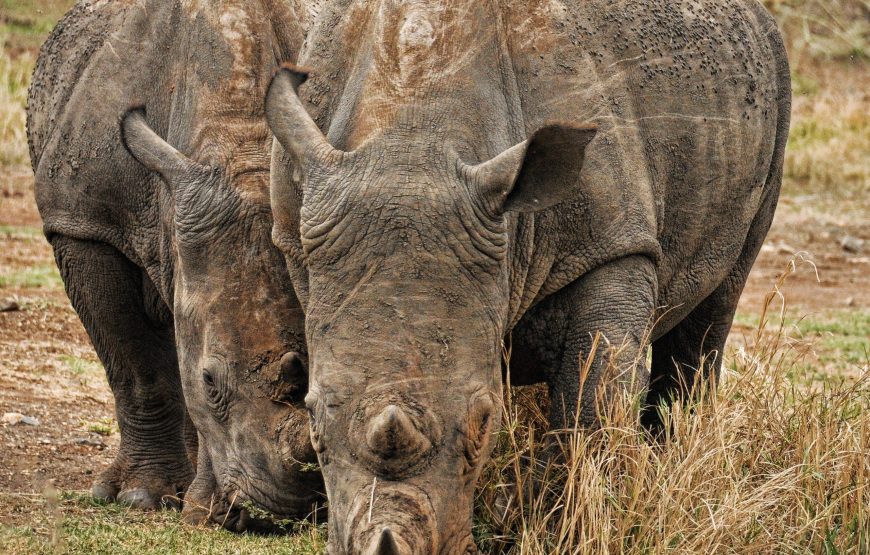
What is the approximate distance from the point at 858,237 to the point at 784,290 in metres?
2.03

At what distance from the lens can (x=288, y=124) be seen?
16.5 feet

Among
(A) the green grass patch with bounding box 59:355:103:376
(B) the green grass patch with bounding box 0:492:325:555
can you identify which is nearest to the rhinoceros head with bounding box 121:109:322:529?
(B) the green grass patch with bounding box 0:492:325:555

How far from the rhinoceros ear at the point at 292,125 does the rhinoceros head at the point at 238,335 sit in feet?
3.17

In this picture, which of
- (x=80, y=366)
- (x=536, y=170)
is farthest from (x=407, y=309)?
(x=80, y=366)

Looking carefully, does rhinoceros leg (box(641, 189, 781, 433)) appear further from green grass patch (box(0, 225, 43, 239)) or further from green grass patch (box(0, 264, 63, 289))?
green grass patch (box(0, 225, 43, 239))

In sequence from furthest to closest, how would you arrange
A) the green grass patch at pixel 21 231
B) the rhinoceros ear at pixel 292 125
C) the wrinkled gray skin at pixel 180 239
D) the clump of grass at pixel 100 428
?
the green grass patch at pixel 21 231 → the clump of grass at pixel 100 428 → the wrinkled gray skin at pixel 180 239 → the rhinoceros ear at pixel 292 125

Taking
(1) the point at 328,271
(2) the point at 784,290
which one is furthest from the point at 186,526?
(2) the point at 784,290

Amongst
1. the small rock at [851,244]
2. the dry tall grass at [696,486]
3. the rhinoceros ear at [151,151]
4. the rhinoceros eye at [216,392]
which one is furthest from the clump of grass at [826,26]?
the rhinoceros eye at [216,392]

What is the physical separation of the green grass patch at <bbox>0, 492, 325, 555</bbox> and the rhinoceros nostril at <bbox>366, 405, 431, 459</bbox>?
107 cm

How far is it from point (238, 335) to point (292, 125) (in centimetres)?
114

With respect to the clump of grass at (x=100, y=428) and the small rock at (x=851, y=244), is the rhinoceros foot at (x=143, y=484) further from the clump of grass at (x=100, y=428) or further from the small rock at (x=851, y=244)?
the small rock at (x=851, y=244)

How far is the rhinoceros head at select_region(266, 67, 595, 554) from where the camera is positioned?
4551mm

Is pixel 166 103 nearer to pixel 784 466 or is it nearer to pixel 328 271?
pixel 328 271

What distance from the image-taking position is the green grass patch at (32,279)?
11.4 meters
